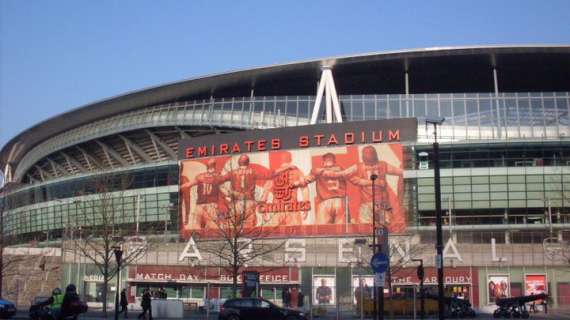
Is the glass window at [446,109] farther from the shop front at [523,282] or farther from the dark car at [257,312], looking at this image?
the dark car at [257,312]

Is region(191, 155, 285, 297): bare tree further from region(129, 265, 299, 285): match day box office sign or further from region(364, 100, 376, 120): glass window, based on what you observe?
region(364, 100, 376, 120): glass window

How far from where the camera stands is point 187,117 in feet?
280

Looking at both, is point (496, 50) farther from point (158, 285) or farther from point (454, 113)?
point (158, 285)

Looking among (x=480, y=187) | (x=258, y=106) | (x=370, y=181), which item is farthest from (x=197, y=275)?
(x=480, y=187)

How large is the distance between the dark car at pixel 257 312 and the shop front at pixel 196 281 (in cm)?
Result: 2577

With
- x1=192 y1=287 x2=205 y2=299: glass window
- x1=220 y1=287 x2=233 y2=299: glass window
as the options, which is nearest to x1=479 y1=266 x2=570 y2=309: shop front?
x1=220 y1=287 x2=233 y2=299: glass window

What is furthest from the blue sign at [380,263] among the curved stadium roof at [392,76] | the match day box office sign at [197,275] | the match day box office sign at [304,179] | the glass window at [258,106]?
the glass window at [258,106]

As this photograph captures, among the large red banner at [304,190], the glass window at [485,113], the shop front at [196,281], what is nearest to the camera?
the shop front at [196,281]

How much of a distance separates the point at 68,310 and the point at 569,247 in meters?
55.4

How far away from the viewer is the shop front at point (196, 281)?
65812 mm

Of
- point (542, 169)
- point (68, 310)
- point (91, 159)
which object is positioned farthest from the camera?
point (91, 159)

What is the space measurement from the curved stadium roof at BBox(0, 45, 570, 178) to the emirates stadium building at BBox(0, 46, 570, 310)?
0.91 feet

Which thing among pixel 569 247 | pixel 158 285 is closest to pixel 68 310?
pixel 158 285

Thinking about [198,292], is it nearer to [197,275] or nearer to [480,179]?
[197,275]
